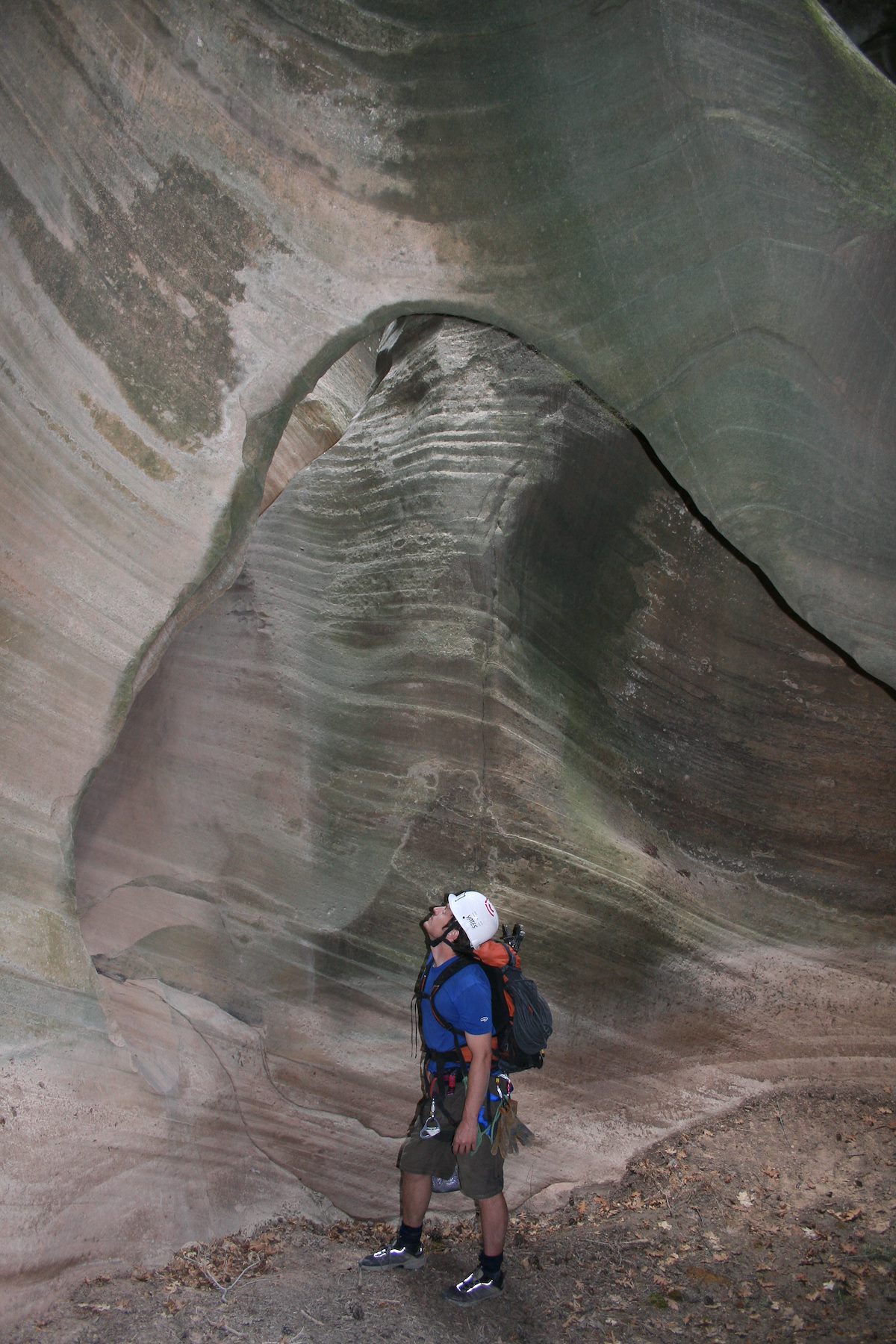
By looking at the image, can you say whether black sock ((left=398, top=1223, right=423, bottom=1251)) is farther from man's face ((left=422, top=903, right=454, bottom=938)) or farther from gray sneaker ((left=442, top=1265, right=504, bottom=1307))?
man's face ((left=422, top=903, right=454, bottom=938))

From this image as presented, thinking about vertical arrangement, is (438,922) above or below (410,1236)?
above

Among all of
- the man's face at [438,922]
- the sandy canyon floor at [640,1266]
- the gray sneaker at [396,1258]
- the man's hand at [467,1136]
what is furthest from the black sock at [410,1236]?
the man's face at [438,922]

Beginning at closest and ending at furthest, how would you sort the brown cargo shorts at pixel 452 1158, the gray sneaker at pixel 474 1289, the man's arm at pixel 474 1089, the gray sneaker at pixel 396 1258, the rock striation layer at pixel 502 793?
the man's arm at pixel 474 1089 → the brown cargo shorts at pixel 452 1158 → the gray sneaker at pixel 474 1289 → the gray sneaker at pixel 396 1258 → the rock striation layer at pixel 502 793

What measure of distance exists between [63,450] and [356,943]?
2369 millimetres

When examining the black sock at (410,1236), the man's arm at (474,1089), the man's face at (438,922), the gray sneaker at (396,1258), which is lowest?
the gray sneaker at (396,1258)

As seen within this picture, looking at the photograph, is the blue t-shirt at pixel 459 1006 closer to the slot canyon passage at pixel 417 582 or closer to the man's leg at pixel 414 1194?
the man's leg at pixel 414 1194

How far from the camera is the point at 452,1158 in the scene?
13.1ft

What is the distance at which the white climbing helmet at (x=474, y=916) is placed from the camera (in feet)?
12.6

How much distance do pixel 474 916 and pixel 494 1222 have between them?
1.13 m

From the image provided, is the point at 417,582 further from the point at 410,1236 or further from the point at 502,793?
the point at 410,1236

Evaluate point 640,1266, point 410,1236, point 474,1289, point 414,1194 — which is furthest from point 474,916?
point 640,1266

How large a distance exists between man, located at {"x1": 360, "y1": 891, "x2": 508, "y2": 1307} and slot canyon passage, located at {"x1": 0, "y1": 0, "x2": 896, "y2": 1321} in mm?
774

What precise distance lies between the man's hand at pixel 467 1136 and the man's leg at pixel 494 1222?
27 centimetres

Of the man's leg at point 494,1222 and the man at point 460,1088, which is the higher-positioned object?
the man at point 460,1088
